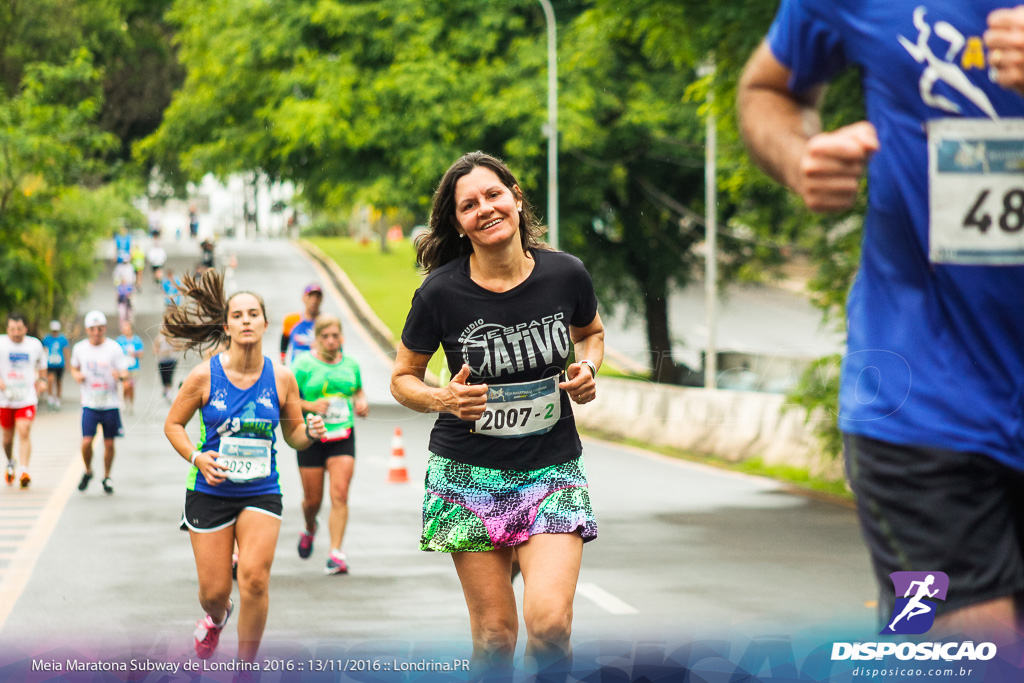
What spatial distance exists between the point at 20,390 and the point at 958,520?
11.6m

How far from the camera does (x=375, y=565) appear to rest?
8.39 metres

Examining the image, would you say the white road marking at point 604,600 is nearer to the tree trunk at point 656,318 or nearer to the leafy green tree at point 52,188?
the leafy green tree at point 52,188

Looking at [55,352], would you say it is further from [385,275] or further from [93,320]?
[385,275]

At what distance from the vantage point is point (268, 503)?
17.7ft

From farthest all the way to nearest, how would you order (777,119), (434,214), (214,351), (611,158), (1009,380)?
1. (611,158)
2. (214,351)
3. (434,214)
4. (777,119)
5. (1009,380)

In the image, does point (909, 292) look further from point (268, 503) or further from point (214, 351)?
point (214, 351)

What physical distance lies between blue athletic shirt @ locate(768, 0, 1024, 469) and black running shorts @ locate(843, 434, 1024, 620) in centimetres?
3

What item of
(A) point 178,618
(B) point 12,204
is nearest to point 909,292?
(A) point 178,618

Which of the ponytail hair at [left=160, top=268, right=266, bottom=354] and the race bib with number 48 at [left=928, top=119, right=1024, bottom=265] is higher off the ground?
the race bib with number 48 at [left=928, top=119, right=1024, bottom=265]

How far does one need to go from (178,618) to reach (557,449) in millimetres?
3560

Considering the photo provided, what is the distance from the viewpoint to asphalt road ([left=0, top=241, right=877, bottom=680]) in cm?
648

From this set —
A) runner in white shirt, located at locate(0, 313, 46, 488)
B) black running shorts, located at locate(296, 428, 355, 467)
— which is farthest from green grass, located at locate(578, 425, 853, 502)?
runner in white shirt, located at locate(0, 313, 46, 488)

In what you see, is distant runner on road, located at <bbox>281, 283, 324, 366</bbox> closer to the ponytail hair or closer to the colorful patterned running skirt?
the ponytail hair

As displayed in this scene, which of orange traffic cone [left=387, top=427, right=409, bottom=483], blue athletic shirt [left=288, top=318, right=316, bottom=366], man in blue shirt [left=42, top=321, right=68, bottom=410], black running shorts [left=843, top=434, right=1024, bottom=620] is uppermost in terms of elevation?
black running shorts [left=843, top=434, right=1024, bottom=620]
